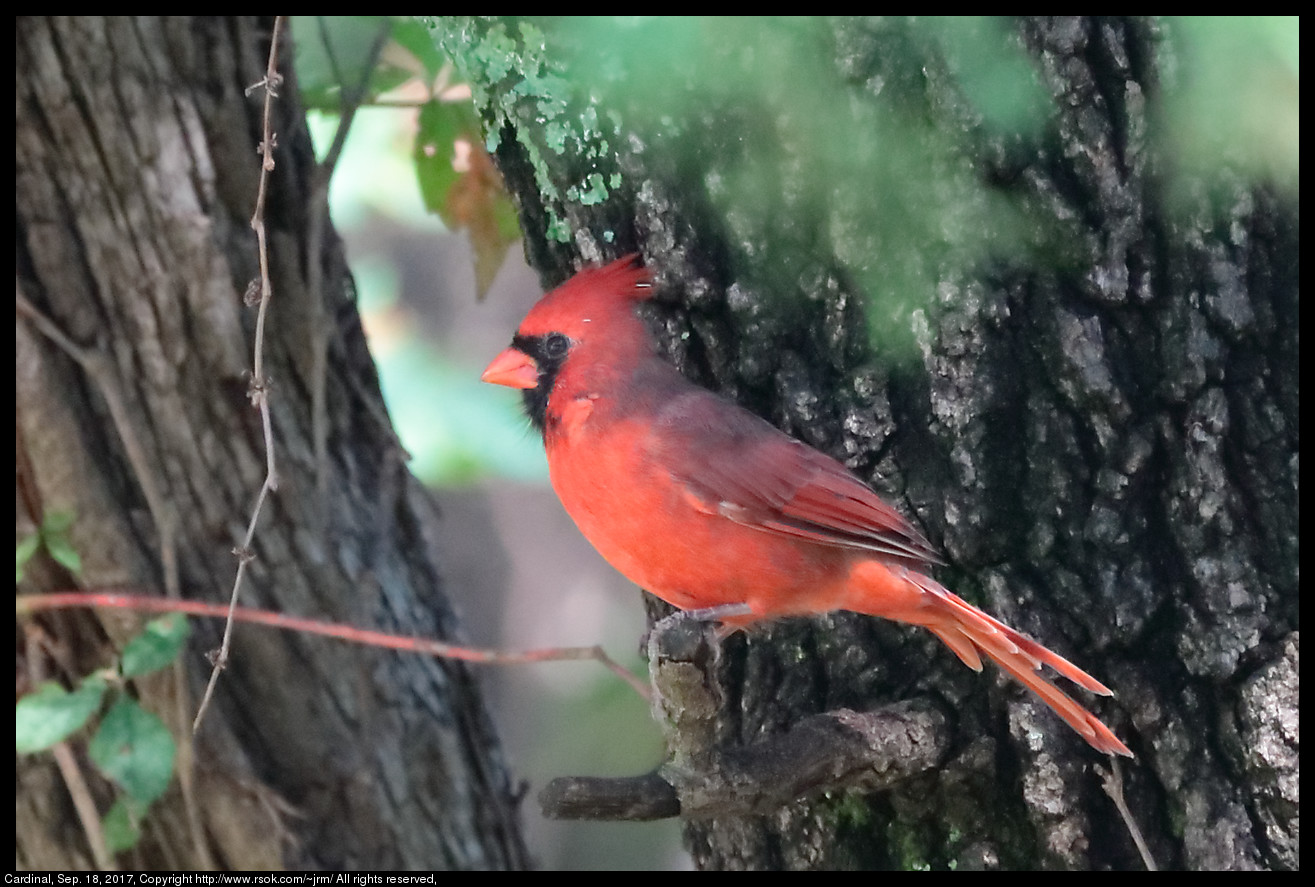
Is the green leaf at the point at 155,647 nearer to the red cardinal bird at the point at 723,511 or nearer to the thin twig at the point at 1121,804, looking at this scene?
the red cardinal bird at the point at 723,511

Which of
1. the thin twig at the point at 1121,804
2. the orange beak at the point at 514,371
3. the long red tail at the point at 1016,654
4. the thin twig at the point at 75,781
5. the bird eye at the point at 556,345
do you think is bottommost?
the thin twig at the point at 1121,804

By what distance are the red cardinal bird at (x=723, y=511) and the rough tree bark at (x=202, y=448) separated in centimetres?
90

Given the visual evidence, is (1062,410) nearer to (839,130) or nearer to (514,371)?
(839,130)

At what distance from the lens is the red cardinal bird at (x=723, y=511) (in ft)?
5.58

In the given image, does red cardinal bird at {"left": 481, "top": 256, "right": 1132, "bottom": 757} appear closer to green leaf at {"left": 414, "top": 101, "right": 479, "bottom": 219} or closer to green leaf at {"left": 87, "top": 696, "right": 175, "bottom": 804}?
green leaf at {"left": 414, "top": 101, "right": 479, "bottom": 219}

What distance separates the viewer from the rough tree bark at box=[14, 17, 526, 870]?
7.48 ft

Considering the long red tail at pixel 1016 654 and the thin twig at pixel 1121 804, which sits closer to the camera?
the long red tail at pixel 1016 654

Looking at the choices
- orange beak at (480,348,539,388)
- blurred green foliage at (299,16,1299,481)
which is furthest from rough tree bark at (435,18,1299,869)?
orange beak at (480,348,539,388)

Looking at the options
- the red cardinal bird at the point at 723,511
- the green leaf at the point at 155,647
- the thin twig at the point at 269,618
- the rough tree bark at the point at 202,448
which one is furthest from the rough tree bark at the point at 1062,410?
the green leaf at the point at 155,647

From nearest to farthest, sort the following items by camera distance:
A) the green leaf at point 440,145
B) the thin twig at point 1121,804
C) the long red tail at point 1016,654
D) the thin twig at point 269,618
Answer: the long red tail at point 1016,654, the thin twig at point 1121,804, the thin twig at point 269,618, the green leaf at point 440,145

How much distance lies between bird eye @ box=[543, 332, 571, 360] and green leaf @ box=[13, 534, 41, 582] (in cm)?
108

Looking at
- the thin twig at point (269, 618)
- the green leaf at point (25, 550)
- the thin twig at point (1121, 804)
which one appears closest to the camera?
the thin twig at point (1121, 804)
